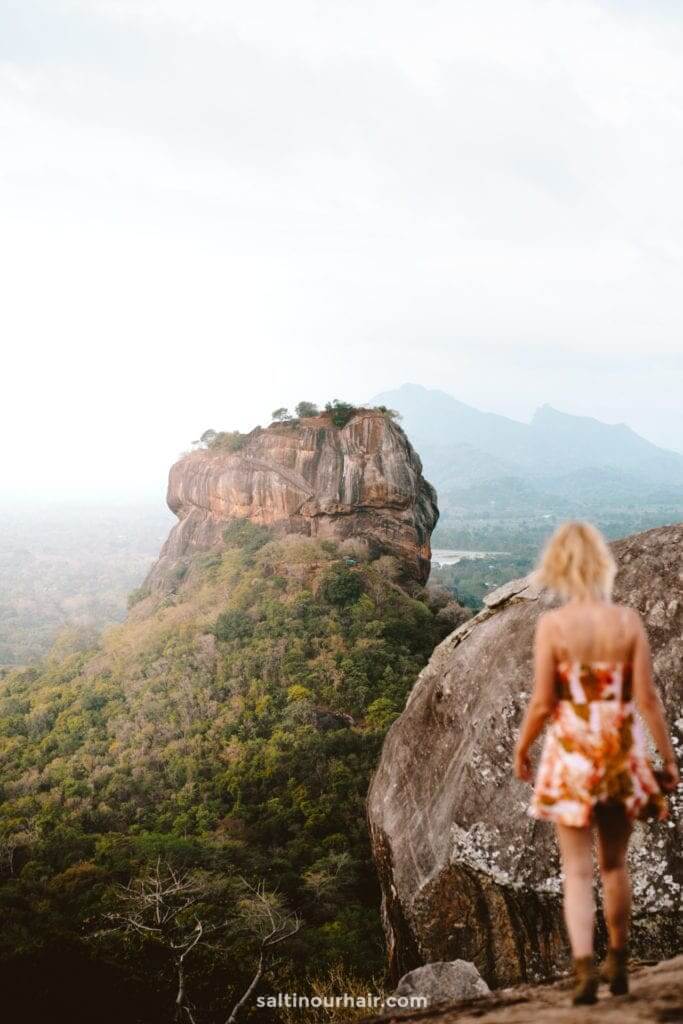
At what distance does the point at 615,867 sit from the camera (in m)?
2.61

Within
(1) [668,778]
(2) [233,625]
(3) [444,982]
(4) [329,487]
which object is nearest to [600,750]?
(1) [668,778]

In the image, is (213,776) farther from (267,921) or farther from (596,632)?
(596,632)

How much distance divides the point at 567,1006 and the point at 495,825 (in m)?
2.54

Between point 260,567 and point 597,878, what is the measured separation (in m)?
29.3

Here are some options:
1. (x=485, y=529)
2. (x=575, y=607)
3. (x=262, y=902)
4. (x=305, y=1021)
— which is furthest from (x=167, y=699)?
(x=485, y=529)

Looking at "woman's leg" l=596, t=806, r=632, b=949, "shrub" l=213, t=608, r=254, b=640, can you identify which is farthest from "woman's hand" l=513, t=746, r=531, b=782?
"shrub" l=213, t=608, r=254, b=640

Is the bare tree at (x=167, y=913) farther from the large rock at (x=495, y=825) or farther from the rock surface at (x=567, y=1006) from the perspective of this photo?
the rock surface at (x=567, y=1006)

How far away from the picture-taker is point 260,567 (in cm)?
3325

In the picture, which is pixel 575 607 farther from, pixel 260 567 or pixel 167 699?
pixel 260 567

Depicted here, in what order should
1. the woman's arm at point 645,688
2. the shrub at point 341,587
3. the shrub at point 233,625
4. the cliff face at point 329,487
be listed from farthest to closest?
the cliff face at point 329,487
the shrub at point 341,587
the shrub at point 233,625
the woman's arm at point 645,688

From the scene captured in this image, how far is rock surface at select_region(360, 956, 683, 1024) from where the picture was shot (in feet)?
8.32

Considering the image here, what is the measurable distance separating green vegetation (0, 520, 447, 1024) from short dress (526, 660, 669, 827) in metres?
11.9

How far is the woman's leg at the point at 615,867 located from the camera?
2.55 metres

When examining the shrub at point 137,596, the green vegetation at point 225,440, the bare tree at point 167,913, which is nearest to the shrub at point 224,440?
the green vegetation at point 225,440
